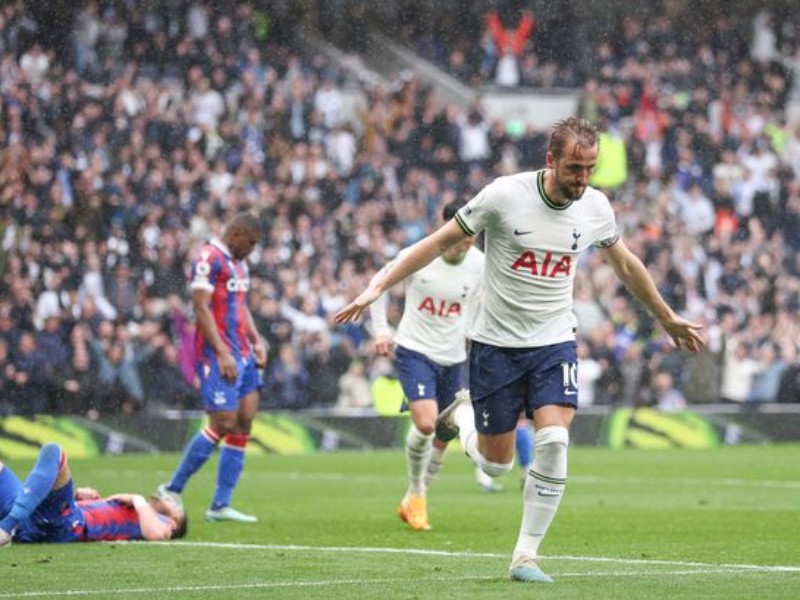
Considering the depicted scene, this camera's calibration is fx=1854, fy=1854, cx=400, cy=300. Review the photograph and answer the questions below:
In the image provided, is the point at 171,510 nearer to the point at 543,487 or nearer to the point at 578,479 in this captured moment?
the point at 543,487

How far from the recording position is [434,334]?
49.1ft

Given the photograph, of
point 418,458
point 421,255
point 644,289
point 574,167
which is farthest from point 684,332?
point 418,458

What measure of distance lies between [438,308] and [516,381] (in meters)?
4.75

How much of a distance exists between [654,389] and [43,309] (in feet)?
32.5

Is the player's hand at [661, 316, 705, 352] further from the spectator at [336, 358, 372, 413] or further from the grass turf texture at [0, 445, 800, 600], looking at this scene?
the spectator at [336, 358, 372, 413]

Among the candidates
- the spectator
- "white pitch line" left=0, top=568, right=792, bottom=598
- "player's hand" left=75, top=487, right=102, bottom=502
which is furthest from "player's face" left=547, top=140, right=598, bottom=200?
the spectator

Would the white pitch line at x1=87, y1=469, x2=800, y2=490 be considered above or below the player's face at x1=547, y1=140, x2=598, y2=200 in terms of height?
below

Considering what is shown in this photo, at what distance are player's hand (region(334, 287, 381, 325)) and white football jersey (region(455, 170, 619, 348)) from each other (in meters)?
0.67

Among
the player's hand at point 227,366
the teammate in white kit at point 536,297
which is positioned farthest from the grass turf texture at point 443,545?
the player's hand at point 227,366

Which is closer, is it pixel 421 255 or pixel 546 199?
pixel 421 255

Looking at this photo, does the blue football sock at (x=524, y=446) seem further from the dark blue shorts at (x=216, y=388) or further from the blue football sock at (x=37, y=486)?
the blue football sock at (x=37, y=486)

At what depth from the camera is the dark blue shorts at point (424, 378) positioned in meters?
14.7

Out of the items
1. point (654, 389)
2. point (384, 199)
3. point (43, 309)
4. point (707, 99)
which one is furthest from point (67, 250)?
point (707, 99)

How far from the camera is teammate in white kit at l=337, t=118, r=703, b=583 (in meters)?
9.83
